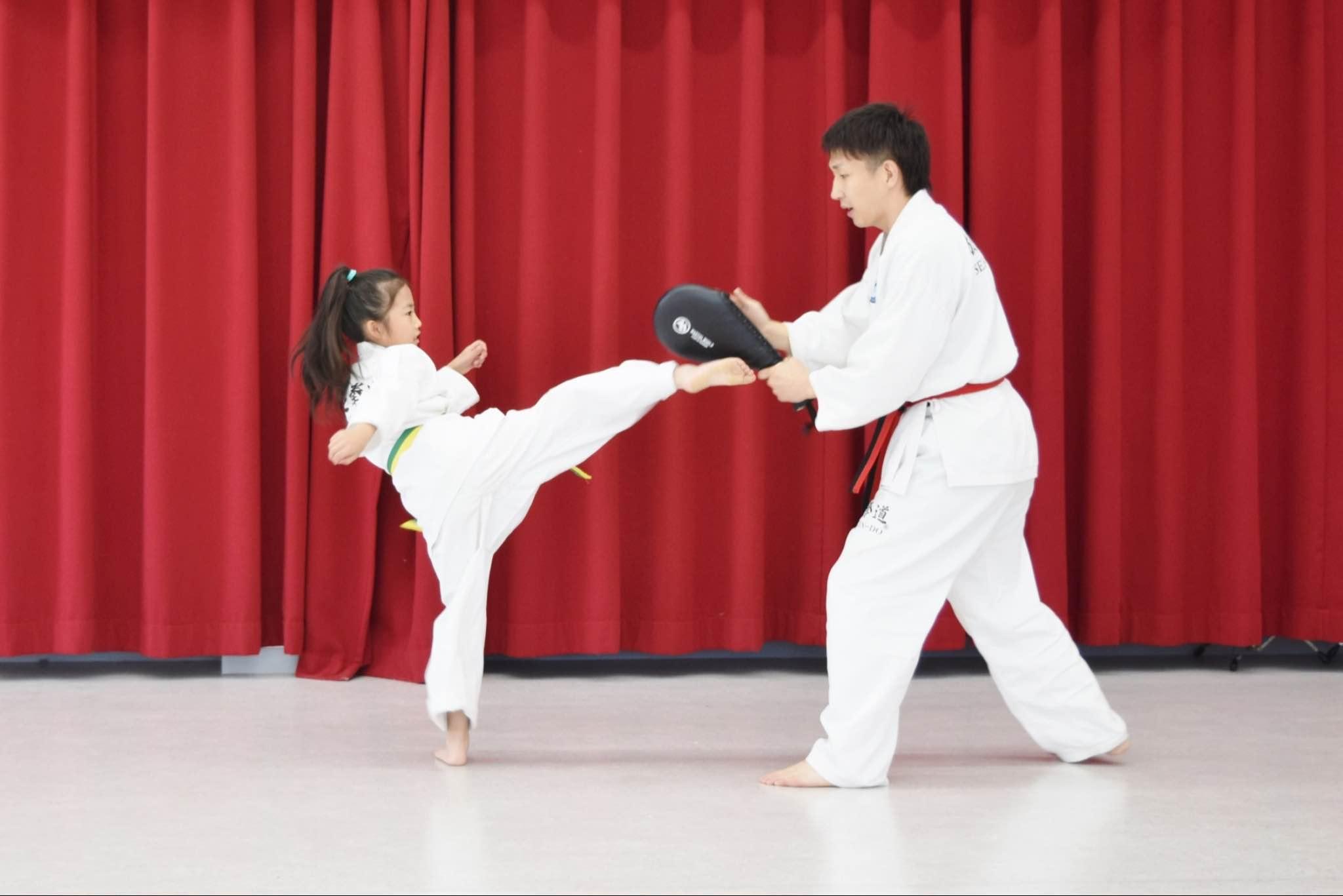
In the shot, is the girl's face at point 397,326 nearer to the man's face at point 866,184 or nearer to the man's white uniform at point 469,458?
the man's white uniform at point 469,458

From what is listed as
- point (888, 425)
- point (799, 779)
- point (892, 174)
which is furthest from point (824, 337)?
point (799, 779)

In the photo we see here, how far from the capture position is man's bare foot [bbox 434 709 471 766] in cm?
238

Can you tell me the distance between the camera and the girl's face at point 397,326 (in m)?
2.56

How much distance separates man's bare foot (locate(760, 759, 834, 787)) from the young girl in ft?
1.88

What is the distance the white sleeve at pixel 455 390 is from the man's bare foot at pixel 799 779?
960mm

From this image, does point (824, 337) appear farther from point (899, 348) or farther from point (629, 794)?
point (629, 794)

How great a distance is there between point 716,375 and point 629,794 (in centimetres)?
75

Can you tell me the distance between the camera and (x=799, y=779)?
2230 millimetres

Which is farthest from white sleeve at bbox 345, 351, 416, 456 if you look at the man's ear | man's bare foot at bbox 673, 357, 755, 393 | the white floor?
the man's ear

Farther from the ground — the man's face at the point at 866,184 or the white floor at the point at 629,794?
the man's face at the point at 866,184

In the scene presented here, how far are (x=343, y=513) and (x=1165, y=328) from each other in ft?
7.10

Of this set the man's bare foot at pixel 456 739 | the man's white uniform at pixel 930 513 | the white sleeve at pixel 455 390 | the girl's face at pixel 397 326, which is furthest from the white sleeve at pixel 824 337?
the man's bare foot at pixel 456 739

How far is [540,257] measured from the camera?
125 inches

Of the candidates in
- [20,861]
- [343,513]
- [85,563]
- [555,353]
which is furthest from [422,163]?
[20,861]
